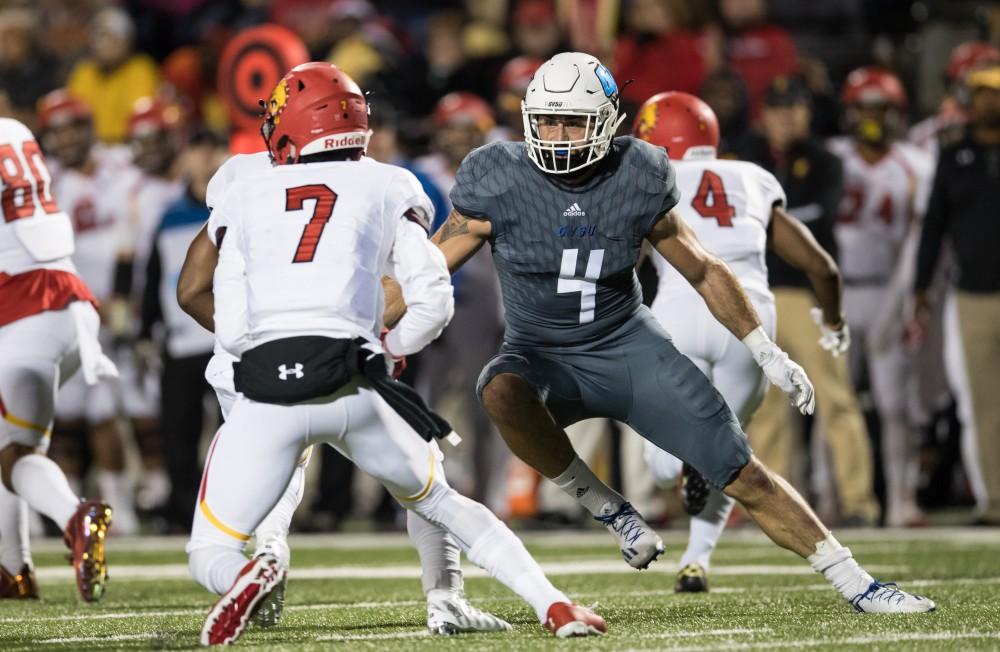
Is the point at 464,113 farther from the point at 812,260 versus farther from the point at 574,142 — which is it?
the point at 574,142

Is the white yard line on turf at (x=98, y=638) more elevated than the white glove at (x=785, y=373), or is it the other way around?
the white glove at (x=785, y=373)

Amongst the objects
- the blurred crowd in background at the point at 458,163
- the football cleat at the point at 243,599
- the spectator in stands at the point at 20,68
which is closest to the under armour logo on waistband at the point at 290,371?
the football cleat at the point at 243,599

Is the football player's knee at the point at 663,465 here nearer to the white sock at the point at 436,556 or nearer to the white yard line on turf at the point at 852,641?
the white sock at the point at 436,556

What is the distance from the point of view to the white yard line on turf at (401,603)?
6.09 m

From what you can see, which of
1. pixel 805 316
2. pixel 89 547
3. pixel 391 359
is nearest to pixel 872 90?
pixel 805 316

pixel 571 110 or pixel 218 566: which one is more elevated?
pixel 571 110

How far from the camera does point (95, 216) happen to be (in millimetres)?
10898

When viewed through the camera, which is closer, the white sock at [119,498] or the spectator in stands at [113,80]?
the white sock at [119,498]

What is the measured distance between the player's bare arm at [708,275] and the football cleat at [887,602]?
87 cm

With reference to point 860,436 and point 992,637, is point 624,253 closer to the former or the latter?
point 992,637

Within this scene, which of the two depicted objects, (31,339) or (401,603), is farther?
(31,339)

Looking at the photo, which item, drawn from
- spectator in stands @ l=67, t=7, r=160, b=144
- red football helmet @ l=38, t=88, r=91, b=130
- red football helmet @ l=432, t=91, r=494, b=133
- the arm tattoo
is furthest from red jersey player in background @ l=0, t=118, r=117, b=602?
spectator in stands @ l=67, t=7, r=160, b=144

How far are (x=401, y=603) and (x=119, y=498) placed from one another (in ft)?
14.3

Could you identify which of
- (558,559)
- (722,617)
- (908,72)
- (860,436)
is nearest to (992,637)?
(722,617)
